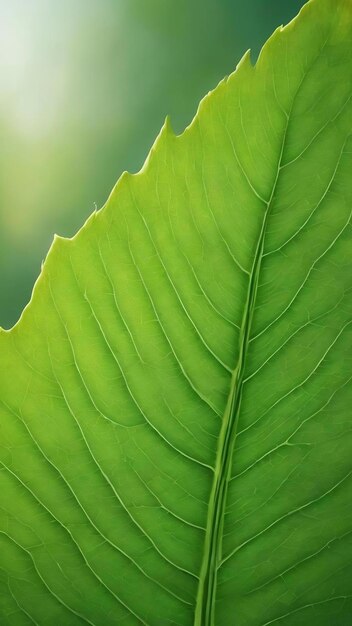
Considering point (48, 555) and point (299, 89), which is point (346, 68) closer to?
point (299, 89)

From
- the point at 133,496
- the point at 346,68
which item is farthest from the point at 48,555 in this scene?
the point at 346,68

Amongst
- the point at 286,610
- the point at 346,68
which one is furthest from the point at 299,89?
the point at 286,610

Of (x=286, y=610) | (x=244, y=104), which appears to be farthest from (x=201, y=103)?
(x=286, y=610)

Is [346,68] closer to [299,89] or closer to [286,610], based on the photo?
[299,89]
